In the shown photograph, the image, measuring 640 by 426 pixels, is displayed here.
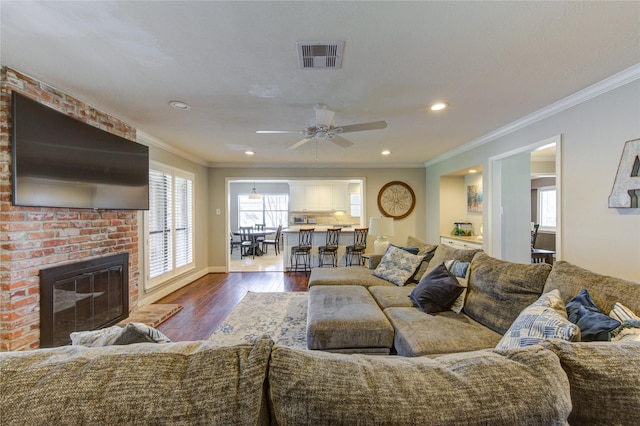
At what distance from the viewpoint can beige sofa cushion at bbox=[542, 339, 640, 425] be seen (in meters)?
0.71

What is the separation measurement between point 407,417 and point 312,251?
5681 millimetres

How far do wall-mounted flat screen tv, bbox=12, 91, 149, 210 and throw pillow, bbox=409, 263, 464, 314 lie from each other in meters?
3.33

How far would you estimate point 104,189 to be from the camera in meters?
2.91

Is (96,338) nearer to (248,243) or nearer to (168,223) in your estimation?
(168,223)

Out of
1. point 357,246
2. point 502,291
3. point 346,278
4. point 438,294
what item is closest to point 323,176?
point 357,246

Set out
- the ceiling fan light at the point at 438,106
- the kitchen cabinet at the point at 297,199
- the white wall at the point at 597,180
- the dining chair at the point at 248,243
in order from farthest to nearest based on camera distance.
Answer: the kitchen cabinet at the point at 297,199, the dining chair at the point at 248,243, the ceiling fan light at the point at 438,106, the white wall at the point at 597,180

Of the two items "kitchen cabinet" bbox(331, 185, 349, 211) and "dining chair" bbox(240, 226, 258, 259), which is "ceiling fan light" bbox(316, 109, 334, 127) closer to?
"dining chair" bbox(240, 226, 258, 259)

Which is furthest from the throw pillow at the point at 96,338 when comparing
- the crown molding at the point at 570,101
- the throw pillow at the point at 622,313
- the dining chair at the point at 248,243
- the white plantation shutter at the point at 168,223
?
the dining chair at the point at 248,243

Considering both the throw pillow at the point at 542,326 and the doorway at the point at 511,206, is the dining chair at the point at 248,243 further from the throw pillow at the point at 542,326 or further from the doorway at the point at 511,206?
the throw pillow at the point at 542,326

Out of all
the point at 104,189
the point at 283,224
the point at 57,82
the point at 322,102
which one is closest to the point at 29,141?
the point at 57,82

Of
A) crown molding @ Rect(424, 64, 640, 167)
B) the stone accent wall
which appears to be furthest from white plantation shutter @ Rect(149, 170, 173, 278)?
crown molding @ Rect(424, 64, 640, 167)

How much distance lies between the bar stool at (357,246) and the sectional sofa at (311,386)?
16.7ft

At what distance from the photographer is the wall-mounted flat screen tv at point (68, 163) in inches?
83.5

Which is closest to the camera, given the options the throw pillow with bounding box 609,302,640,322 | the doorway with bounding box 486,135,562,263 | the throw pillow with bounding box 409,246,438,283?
the throw pillow with bounding box 609,302,640,322
